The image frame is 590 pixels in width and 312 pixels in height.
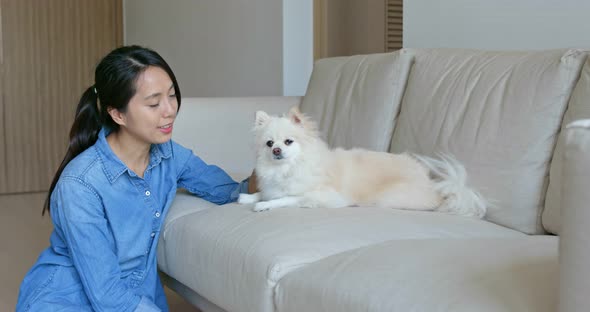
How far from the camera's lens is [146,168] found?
81.2 inches

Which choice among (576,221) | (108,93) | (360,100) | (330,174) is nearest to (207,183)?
(330,174)

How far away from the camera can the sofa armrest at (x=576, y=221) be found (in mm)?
851

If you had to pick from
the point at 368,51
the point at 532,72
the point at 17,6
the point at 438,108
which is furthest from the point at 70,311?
the point at 17,6

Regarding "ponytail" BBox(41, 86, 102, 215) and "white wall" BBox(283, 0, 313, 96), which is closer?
"ponytail" BBox(41, 86, 102, 215)

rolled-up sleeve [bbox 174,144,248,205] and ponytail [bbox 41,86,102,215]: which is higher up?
ponytail [bbox 41,86,102,215]

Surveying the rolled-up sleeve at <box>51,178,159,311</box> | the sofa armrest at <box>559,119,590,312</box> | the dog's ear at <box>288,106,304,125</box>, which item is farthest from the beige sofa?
the dog's ear at <box>288,106,304,125</box>

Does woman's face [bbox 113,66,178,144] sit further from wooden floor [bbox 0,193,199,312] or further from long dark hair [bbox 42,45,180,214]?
wooden floor [bbox 0,193,199,312]

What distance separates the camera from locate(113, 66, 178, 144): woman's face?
1901 millimetres

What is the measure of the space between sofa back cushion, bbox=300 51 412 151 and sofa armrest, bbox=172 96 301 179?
0.76 feet

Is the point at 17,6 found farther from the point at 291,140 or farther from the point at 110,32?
the point at 291,140

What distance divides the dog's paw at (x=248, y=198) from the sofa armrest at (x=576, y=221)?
1.39 metres

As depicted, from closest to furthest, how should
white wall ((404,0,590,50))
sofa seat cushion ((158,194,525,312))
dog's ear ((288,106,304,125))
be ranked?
sofa seat cushion ((158,194,525,312)), dog's ear ((288,106,304,125)), white wall ((404,0,590,50))

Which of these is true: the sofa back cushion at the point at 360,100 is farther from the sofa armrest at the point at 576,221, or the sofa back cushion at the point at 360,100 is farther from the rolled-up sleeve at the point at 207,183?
the sofa armrest at the point at 576,221

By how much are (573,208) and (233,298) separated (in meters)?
1.00
